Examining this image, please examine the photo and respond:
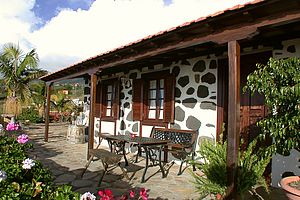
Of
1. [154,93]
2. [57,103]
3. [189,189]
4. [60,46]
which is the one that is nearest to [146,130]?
[154,93]

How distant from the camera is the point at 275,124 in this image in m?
2.87

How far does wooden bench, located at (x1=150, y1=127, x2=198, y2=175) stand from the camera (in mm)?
5063

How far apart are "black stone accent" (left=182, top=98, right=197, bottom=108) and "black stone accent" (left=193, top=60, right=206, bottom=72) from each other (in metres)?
0.63

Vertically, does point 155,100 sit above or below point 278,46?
below

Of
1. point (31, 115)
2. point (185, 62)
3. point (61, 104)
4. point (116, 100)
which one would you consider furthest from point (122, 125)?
point (61, 104)

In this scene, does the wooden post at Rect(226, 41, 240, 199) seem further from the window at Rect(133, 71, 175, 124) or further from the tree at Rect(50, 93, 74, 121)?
the tree at Rect(50, 93, 74, 121)

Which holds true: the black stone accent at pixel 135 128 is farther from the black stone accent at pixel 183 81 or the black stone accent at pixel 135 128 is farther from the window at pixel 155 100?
the black stone accent at pixel 183 81

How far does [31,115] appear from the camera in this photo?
17609 millimetres

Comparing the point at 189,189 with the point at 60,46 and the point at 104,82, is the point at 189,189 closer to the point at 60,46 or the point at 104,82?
the point at 104,82

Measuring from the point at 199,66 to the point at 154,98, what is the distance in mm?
1584

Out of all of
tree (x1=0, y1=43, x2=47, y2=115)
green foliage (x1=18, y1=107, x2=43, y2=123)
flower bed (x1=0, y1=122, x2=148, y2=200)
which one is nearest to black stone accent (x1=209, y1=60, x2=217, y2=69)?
flower bed (x1=0, y1=122, x2=148, y2=200)

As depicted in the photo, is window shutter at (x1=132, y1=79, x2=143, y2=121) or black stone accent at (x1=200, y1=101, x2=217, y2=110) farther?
window shutter at (x1=132, y1=79, x2=143, y2=121)

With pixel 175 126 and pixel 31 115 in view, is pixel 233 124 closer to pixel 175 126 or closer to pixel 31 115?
pixel 175 126

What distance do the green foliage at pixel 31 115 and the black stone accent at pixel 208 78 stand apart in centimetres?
1475
